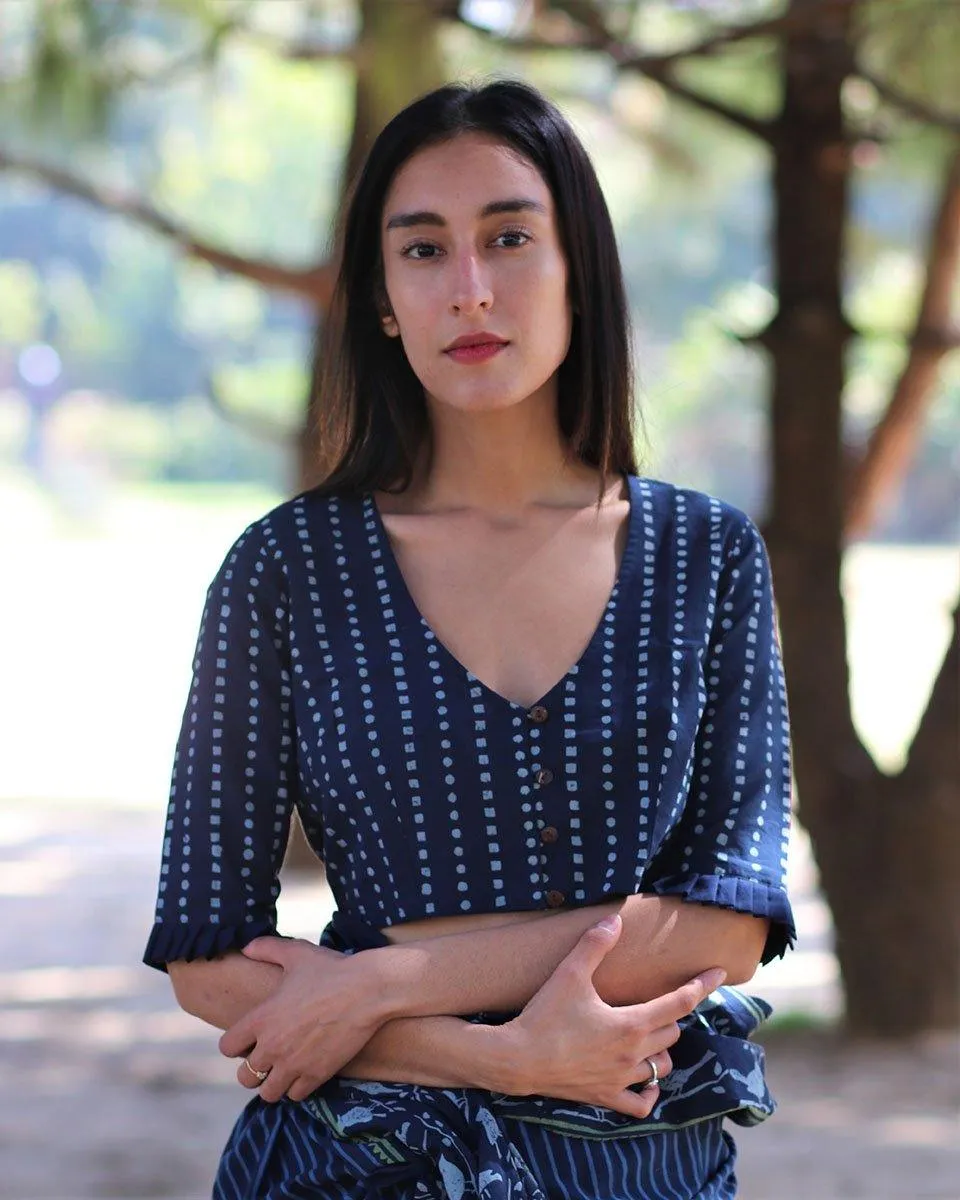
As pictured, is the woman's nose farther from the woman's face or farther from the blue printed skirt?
the blue printed skirt

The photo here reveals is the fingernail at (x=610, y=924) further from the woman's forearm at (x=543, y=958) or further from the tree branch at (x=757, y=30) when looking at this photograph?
the tree branch at (x=757, y=30)

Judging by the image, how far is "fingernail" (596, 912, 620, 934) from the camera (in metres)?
1.18

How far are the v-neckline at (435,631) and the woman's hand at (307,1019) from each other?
0.64ft

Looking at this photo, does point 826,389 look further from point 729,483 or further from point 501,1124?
point 729,483

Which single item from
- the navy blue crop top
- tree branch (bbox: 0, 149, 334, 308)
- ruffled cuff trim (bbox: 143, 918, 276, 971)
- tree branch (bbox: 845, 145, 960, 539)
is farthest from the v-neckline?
tree branch (bbox: 0, 149, 334, 308)

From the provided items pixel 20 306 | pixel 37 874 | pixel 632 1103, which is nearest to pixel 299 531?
pixel 632 1103

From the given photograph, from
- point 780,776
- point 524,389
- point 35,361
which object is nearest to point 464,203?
point 524,389

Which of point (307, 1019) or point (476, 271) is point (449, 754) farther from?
point (476, 271)

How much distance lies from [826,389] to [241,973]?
8.76ft

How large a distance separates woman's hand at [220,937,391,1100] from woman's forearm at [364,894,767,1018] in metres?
0.02

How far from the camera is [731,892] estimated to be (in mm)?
1216

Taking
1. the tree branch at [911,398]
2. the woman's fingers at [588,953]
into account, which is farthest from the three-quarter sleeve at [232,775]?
the tree branch at [911,398]

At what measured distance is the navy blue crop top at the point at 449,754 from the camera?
1204 mm

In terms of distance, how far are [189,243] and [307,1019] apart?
383 cm
